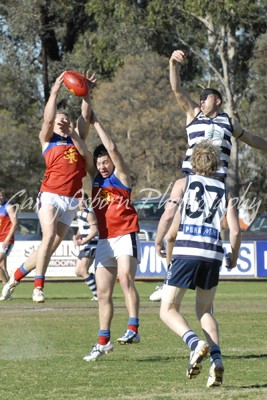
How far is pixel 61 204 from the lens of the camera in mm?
11898

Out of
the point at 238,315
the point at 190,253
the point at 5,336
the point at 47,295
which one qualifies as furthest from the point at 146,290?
the point at 190,253

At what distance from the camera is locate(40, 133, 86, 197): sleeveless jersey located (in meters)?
11.9

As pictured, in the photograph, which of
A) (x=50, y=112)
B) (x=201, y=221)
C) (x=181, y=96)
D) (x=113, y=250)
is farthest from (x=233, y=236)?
(x=50, y=112)

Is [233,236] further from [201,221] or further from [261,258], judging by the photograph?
[261,258]

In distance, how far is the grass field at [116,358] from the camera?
7605mm

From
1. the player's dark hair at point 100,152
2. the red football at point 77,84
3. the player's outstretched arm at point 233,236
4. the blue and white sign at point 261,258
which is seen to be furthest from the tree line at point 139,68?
the player's outstretched arm at point 233,236

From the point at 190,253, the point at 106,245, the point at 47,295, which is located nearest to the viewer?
the point at 190,253

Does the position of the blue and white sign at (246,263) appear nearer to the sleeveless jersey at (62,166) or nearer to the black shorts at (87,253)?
the black shorts at (87,253)

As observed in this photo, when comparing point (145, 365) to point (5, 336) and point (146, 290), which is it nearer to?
point (5, 336)

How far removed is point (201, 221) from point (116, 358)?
8.05ft

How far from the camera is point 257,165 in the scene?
4716 cm

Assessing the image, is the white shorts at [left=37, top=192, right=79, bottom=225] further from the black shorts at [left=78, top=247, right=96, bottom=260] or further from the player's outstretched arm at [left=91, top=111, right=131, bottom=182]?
the black shorts at [left=78, top=247, right=96, bottom=260]

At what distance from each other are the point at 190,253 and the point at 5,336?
450cm

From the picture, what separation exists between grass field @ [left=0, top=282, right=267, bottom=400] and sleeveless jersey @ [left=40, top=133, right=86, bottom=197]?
1645 millimetres
